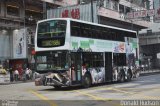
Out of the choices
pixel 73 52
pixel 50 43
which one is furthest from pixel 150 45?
pixel 50 43

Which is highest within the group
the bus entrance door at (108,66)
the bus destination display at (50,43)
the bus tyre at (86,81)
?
the bus destination display at (50,43)

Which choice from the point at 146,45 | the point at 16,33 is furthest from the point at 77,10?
the point at 146,45

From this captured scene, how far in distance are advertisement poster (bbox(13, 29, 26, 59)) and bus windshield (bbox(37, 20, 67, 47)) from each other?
2077 cm

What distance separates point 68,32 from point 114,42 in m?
6.15

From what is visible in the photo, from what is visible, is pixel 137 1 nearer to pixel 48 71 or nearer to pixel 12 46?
pixel 12 46

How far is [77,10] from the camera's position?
50969 millimetres

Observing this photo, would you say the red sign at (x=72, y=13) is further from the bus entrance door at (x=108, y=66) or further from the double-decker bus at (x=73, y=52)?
the bus entrance door at (x=108, y=66)

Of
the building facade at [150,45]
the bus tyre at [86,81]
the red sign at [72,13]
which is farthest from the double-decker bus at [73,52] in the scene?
the building facade at [150,45]

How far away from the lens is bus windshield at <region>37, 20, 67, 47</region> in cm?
2316

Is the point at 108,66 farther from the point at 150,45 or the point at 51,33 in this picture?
the point at 150,45

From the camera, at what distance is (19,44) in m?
44.9

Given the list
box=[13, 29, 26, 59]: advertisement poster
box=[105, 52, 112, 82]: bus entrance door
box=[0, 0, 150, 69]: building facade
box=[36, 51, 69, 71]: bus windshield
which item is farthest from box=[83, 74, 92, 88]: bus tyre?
box=[13, 29, 26, 59]: advertisement poster

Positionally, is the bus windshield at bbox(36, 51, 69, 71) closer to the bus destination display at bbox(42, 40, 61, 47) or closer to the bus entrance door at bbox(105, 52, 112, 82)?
the bus destination display at bbox(42, 40, 61, 47)

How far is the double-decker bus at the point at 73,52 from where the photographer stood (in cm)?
2311
